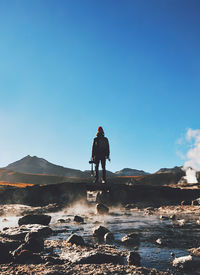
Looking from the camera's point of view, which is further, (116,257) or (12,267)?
(116,257)

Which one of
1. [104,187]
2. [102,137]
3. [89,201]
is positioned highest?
[102,137]

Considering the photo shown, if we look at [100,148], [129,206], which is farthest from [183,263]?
[129,206]

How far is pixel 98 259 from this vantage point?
516cm

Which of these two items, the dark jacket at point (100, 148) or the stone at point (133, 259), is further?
the dark jacket at point (100, 148)

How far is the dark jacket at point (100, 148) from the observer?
625 inches

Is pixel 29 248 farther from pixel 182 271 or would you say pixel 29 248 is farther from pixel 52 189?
pixel 52 189

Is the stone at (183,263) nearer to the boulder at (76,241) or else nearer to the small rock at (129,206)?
the boulder at (76,241)

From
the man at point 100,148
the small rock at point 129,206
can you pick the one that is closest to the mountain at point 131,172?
the small rock at point 129,206

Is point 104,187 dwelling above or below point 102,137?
below

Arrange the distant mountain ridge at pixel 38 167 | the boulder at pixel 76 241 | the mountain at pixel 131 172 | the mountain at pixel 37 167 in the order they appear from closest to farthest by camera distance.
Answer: the boulder at pixel 76 241 < the distant mountain ridge at pixel 38 167 < the mountain at pixel 37 167 < the mountain at pixel 131 172

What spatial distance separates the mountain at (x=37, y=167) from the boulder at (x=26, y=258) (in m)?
111

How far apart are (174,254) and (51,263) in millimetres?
2926

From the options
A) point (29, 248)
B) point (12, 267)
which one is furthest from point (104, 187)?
point (12, 267)

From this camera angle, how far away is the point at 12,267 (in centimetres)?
481
